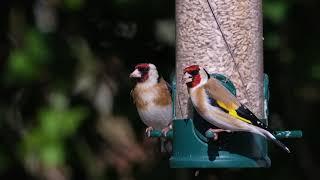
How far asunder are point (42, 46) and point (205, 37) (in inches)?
48.3

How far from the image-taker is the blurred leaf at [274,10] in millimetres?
6887

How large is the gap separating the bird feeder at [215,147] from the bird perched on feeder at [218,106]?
0.08 meters

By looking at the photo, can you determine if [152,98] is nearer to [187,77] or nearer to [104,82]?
[187,77]

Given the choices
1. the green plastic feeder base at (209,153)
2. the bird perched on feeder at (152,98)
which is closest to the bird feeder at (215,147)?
the green plastic feeder base at (209,153)

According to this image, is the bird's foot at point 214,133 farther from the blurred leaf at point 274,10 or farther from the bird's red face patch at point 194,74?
the blurred leaf at point 274,10

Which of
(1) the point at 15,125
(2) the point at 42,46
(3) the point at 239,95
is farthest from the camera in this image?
(1) the point at 15,125

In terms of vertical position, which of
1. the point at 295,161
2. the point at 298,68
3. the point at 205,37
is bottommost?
the point at 295,161

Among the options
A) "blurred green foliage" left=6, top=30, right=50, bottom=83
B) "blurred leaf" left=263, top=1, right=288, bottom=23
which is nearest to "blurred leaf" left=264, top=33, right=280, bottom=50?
"blurred leaf" left=263, top=1, right=288, bottom=23

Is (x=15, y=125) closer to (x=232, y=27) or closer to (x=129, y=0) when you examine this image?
(x=129, y=0)

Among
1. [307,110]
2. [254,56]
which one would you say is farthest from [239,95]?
[307,110]

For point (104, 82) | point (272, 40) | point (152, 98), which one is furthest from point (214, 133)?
point (104, 82)

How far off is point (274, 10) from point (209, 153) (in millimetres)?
1274

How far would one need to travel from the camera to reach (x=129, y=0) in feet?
23.3

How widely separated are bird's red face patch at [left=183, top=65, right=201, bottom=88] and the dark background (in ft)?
3.97
